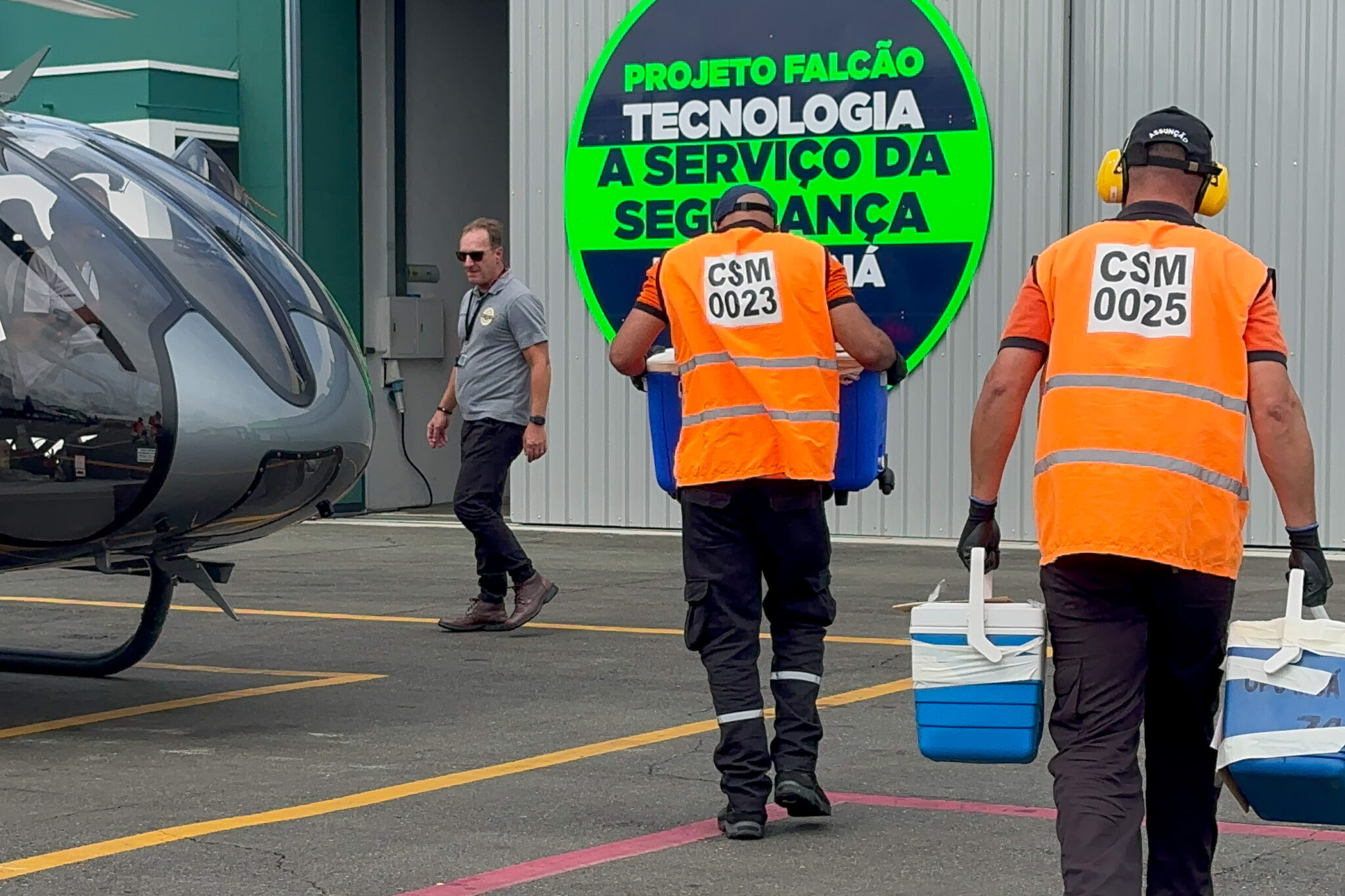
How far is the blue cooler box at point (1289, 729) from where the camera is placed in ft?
14.3

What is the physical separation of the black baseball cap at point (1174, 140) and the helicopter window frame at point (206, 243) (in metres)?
3.79

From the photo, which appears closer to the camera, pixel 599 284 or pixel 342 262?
pixel 599 284

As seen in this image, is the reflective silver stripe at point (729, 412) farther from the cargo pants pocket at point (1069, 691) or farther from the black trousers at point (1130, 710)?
the cargo pants pocket at point (1069, 691)

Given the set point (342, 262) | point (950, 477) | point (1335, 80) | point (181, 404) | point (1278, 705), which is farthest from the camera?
point (342, 262)

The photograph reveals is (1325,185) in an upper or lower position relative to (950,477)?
upper

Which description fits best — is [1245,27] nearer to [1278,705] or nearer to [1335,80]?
[1335,80]

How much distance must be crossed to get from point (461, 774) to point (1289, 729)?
3.33 m

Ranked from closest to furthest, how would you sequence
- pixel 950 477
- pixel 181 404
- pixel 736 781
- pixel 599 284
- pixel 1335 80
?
1. pixel 736 781
2. pixel 181 404
3. pixel 1335 80
4. pixel 950 477
5. pixel 599 284

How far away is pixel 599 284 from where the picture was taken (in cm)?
1667

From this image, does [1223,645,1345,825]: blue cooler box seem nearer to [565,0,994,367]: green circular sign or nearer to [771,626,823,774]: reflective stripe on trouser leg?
[771,626,823,774]: reflective stripe on trouser leg

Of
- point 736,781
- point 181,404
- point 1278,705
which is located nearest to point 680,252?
point 736,781

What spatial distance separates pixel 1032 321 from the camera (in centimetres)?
471

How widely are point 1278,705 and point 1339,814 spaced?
0.88 ft

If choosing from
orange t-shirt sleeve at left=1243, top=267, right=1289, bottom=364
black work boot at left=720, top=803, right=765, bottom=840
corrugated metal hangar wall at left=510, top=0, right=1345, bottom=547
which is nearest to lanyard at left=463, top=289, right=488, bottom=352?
black work boot at left=720, top=803, right=765, bottom=840
